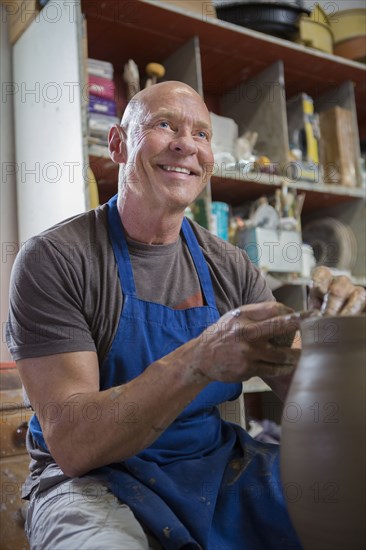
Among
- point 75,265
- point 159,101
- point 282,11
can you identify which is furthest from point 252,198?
point 75,265

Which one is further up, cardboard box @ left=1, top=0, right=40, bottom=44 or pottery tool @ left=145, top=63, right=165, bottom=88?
cardboard box @ left=1, top=0, right=40, bottom=44

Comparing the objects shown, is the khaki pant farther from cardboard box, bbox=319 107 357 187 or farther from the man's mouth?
cardboard box, bbox=319 107 357 187

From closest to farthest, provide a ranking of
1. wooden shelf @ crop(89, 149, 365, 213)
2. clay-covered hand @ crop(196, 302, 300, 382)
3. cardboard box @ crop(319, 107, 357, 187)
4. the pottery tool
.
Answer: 1. clay-covered hand @ crop(196, 302, 300, 382)
2. wooden shelf @ crop(89, 149, 365, 213)
3. the pottery tool
4. cardboard box @ crop(319, 107, 357, 187)

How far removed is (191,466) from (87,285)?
0.45 meters

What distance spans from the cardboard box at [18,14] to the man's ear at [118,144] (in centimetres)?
115

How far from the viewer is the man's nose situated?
162cm

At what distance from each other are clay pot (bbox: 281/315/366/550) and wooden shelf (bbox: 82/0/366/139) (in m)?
1.91

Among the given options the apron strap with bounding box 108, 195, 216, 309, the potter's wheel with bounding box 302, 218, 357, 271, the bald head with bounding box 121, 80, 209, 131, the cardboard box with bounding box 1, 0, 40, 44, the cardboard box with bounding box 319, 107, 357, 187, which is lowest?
the apron strap with bounding box 108, 195, 216, 309

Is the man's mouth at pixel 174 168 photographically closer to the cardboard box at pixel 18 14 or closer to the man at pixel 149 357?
the man at pixel 149 357

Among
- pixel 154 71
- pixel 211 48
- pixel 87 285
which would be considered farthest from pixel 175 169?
pixel 211 48

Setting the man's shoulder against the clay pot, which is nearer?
the clay pot

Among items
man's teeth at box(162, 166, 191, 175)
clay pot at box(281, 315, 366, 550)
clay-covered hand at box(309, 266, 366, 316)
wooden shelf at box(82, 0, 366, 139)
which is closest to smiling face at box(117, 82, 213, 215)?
man's teeth at box(162, 166, 191, 175)

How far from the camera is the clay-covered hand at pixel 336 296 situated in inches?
45.6

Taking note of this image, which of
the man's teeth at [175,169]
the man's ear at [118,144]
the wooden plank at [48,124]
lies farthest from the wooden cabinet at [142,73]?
the man's teeth at [175,169]
